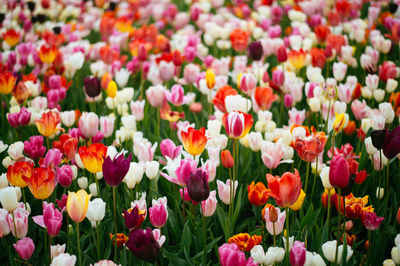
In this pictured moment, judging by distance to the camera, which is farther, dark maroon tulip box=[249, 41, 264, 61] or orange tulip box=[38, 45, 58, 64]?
orange tulip box=[38, 45, 58, 64]

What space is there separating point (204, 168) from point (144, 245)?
0.57m

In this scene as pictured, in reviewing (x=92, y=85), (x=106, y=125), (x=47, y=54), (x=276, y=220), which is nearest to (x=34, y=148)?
(x=106, y=125)

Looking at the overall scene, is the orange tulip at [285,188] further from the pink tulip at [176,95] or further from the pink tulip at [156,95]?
A: the pink tulip at [156,95]

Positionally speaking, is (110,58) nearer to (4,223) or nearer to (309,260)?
(4,223)

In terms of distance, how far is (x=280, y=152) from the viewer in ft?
6.67

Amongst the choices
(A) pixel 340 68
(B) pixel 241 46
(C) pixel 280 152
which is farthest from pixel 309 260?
(B) pixel 241 46

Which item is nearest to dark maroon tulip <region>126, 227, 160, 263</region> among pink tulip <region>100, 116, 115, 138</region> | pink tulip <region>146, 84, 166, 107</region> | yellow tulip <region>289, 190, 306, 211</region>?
yellow tulip <region>289, 190, 306, 211</region>

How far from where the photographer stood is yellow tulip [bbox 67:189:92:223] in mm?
1560

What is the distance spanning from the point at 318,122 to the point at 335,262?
1.56 metres

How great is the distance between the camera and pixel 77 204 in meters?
1.57

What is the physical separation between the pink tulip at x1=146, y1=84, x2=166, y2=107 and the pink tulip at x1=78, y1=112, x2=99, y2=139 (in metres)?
0.61

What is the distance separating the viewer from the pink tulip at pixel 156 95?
2840mm

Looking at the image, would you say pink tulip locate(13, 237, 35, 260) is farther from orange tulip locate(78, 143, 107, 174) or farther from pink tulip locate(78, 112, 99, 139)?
pink tulip locate(78, 112, 99, 139)

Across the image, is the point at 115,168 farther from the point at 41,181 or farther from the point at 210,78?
the point at 210,78
